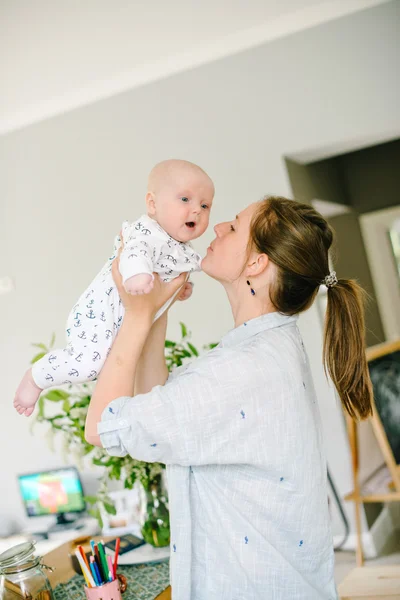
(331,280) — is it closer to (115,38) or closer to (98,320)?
(98,320)

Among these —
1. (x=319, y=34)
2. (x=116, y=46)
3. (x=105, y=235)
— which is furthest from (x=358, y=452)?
(x=116, y=46)

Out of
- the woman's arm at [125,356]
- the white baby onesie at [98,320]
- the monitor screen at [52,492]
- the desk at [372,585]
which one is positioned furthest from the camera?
the monitor screen at [52,492]

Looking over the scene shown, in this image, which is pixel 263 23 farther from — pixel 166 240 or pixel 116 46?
pixel 166 240

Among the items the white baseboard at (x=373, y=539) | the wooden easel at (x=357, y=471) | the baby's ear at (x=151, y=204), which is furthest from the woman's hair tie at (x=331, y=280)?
the white baseboard at (x=373, y=539)

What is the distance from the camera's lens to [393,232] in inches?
193

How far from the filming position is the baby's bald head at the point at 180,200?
1.49 meters

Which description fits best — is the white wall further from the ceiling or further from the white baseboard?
the white baseboard

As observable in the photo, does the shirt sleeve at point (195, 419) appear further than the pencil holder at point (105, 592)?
No

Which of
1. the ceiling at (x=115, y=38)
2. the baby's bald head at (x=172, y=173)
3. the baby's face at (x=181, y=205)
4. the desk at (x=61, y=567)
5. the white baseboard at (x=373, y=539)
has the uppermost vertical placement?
the ceiling at (x=115, y=38)

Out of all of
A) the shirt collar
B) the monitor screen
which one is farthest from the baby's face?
the monitor screen

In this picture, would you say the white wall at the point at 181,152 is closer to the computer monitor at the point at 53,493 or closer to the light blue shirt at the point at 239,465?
the computer monitor at the point at 53,493

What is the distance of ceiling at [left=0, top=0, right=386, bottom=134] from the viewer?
274 centimetres

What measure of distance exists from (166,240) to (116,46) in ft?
6.96

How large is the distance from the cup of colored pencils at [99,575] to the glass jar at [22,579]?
0.09 m
